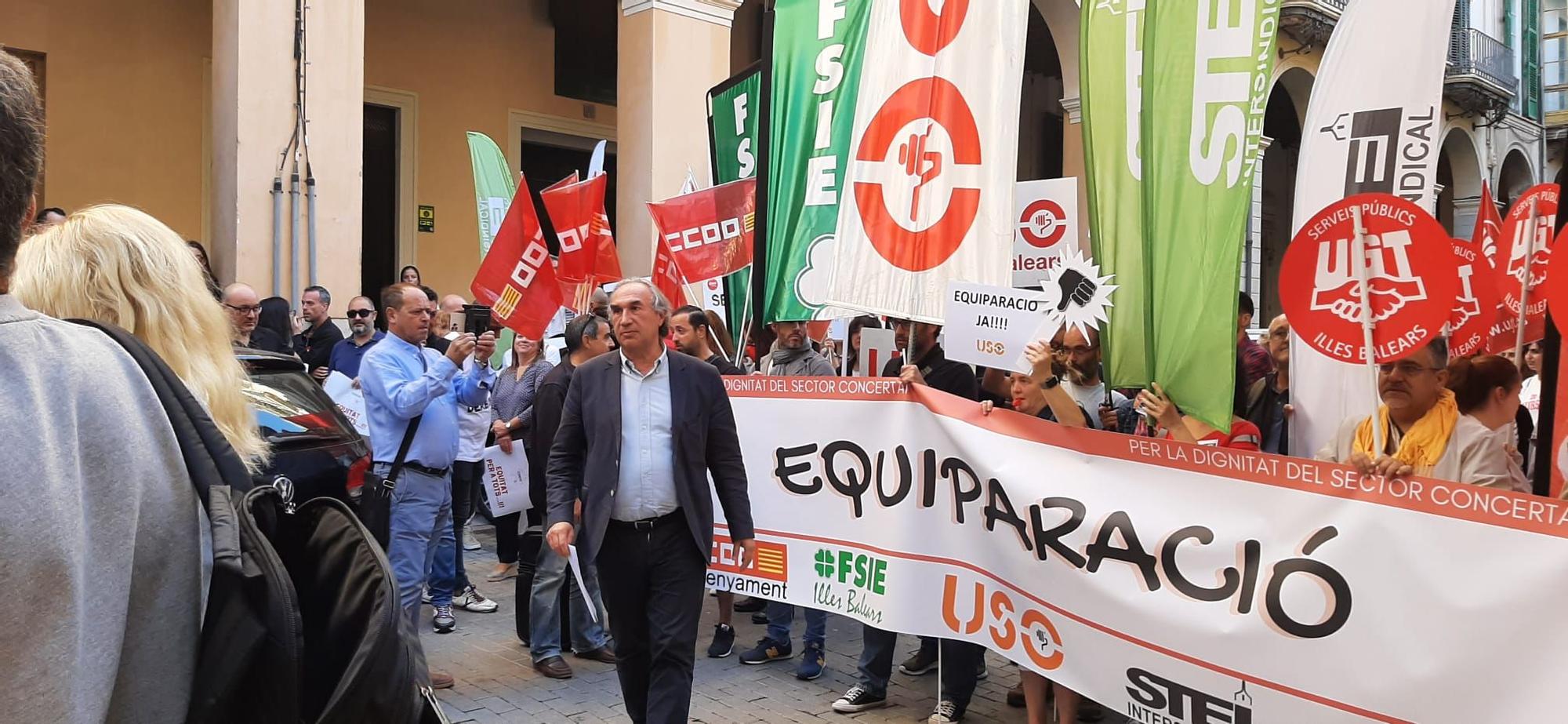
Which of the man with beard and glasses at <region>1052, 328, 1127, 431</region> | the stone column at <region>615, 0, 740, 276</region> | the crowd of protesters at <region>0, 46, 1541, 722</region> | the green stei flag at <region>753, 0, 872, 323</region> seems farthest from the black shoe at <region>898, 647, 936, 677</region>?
the stone column at <region>615, 0, 740, 276</region>

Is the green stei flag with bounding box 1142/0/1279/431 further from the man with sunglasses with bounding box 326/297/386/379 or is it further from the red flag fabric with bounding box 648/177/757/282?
the man with sunglasses with bounding box 326/297/386/379

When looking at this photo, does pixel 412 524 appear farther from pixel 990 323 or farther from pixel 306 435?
pixel 990 323

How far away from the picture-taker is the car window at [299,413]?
464 centimetres

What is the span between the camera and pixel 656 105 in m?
12.6

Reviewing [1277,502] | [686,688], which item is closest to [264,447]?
[686,688]

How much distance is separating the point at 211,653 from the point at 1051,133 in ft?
76.6

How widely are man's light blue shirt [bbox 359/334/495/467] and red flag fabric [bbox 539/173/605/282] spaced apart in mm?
2266

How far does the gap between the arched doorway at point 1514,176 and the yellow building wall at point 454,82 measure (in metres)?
22.0

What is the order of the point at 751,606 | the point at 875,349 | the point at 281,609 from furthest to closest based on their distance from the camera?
the point at 751,606
the point at 875,349
the point at 281,609

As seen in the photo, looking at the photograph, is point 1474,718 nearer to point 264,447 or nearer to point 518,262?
point 264,447

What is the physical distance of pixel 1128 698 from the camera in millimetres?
3896

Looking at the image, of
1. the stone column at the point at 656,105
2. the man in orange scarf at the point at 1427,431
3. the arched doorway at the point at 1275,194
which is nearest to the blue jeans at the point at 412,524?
the man in orange scarf at the point at 1427,431

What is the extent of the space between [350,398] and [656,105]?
710cm

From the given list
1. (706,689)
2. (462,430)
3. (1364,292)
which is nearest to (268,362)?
(462,430)
